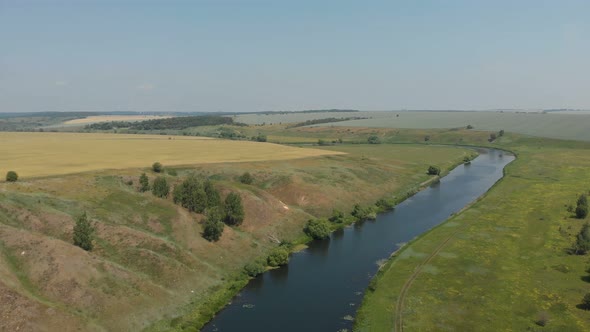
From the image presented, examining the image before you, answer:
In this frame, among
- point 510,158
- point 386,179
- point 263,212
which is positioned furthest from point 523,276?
point 510,158

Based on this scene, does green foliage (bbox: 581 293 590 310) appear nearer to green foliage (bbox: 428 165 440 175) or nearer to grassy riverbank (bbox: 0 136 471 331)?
grassy riverbank (bbox: 0 136 471 331)

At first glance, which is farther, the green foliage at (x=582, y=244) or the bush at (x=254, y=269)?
the green foliage at (x=582, y=244)

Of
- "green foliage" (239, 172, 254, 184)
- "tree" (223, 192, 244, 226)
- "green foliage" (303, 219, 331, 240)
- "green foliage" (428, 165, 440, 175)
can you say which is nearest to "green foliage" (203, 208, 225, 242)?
"tree" (223, 192, 244, 226)

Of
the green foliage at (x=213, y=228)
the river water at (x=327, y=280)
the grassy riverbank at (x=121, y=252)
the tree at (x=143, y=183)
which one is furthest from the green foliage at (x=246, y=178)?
the green foliage at (x=213, y=228)

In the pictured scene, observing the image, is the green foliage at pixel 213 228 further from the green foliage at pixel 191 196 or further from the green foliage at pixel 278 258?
the green foliage at pixel 278 258

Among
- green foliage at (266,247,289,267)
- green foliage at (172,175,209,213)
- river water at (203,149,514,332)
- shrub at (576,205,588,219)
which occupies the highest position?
green foliage at (172,175,209,213)

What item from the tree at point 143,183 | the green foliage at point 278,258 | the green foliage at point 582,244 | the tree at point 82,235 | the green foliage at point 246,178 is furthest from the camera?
the green foliage at point 246,178

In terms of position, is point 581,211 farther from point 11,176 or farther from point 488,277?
point 11,176
